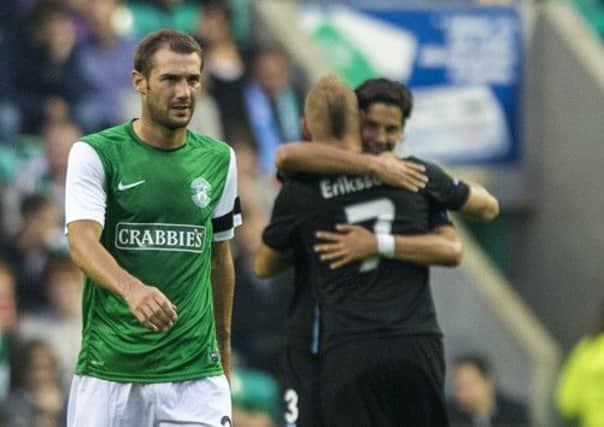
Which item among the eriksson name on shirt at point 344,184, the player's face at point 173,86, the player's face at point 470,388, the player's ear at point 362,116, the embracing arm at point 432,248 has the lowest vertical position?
the player's face at point 470,388

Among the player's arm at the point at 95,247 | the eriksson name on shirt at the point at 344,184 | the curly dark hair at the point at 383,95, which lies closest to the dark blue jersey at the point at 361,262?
the eriksson name on shirt at the point at 344,184

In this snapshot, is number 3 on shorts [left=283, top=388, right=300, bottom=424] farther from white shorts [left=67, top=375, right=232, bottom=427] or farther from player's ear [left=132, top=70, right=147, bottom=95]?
player's ear [left=132, top=70, right=147, bottom=95]

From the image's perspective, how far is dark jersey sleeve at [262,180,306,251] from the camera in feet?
27.3

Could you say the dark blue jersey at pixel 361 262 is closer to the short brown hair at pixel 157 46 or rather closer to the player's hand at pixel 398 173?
the player's hand at pixel 398 173

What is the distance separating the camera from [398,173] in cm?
820

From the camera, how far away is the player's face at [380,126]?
8.34 m

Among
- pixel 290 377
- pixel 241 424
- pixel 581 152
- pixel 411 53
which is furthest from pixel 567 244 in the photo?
pixel 290 377

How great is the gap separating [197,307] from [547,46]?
491 inches

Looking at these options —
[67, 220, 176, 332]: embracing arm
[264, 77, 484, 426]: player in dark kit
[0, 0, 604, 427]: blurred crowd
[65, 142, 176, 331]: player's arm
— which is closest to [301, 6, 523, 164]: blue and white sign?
[0, 0, 604, 427]: blurred crowd

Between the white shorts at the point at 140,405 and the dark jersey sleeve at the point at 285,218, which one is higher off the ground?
the dark jersey sleeve at the point at 285,218

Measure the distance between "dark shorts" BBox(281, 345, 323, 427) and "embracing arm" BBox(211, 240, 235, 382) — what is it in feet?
2.59

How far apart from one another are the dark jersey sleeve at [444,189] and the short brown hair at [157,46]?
155 cm

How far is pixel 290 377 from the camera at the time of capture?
8547mm

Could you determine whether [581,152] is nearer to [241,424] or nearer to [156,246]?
[241,424]
